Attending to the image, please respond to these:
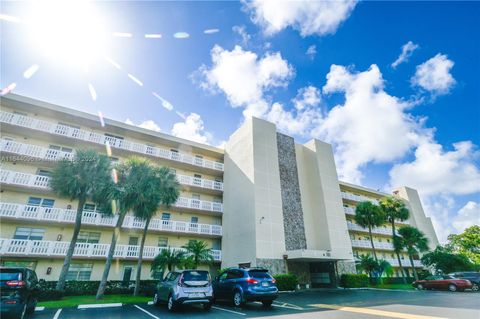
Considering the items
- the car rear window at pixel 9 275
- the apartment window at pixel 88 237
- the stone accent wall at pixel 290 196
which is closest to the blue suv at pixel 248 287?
the car rear window at pixel 9 275

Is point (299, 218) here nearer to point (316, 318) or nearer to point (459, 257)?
point (316, 318)

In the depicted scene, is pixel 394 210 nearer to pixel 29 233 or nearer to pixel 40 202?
pixel 40 202

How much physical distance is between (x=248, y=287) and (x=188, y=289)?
2735mm

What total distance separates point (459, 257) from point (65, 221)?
43.8m

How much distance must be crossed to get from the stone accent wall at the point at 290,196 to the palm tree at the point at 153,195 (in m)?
12.3

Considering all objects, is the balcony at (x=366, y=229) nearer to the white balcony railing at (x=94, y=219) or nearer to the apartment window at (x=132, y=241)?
the white balcony railing at (x=94, y=219)

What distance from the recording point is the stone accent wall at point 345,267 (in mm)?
24925

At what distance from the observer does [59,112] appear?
73.2ft

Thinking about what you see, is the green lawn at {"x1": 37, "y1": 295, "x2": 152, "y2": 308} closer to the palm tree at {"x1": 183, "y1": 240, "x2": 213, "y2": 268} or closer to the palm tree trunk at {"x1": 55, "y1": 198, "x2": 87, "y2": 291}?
the palm tree trunk at {"x1": 55, "y1": 198, "x2": 87, "y2": 291}

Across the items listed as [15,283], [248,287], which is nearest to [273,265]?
[248,287]

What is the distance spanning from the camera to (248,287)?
1088 centimetres

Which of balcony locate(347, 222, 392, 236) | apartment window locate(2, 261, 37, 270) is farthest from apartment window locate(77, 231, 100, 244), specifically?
balcony locate(347, 222, 392, 236)

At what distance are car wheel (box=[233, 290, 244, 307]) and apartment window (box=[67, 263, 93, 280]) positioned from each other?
48.9ft

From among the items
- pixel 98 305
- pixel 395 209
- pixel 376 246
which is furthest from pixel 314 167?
pixel 98 305
